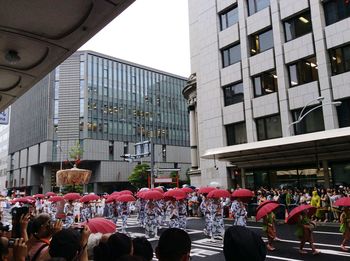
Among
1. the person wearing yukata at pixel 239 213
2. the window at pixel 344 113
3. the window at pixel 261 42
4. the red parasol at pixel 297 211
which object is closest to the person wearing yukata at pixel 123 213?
the person wearing yukata at pixel 239 213

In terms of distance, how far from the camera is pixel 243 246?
8.54ft

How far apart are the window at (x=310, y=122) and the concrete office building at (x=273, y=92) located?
0.24ft

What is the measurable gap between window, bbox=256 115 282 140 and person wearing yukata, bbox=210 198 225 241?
509 inches

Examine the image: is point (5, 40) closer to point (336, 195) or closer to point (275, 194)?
point (336, 195)

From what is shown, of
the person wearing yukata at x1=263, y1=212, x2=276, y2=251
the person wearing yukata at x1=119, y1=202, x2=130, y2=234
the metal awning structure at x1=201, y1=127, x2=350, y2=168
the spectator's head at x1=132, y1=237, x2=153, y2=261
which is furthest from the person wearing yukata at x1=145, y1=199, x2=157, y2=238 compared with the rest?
the spectator's head at x1=132, y1=237, x2=153, y2=261

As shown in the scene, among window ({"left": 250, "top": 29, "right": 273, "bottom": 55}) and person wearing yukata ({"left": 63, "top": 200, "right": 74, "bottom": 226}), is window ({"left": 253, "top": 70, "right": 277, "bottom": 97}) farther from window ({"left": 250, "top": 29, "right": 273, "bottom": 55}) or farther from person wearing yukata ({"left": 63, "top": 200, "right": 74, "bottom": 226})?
person wearing yukata ({"left": 63, "top": 200, "right": 74, "bottom": 226})

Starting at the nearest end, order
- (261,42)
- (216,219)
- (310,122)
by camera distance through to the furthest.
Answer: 1. (216,219)
2. (310,122)
3. (261,42)

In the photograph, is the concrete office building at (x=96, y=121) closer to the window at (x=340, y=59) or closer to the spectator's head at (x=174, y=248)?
the window at (x=340, y=59)

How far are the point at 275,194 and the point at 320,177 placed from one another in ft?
12.6

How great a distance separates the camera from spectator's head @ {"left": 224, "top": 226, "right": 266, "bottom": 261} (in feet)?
8.48

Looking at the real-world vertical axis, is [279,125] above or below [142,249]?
above

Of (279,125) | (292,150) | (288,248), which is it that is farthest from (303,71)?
(288,248)

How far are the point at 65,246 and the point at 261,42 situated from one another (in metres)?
28.8

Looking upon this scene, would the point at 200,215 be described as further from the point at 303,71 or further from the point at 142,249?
the point at 142,249
